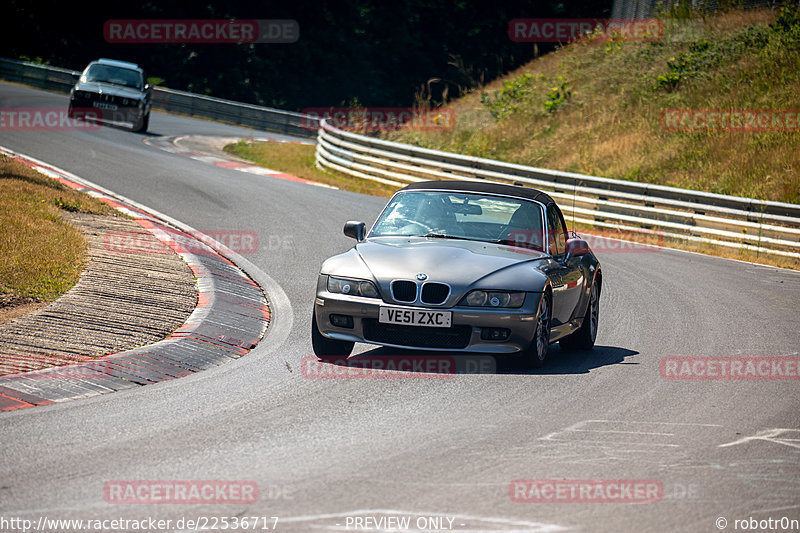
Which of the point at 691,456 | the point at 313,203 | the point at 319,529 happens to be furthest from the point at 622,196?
the point at 319,529

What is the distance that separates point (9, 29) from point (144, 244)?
41102 millimetres

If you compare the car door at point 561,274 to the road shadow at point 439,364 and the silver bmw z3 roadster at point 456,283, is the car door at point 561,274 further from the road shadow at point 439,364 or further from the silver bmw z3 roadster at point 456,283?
the road shadow at point 439,364

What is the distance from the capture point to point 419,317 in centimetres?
802

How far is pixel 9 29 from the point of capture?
162 ft

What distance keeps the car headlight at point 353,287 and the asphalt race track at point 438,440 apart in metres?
0.73

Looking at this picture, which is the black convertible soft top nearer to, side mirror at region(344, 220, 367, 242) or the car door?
the car door

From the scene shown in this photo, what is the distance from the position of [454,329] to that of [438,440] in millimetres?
2000

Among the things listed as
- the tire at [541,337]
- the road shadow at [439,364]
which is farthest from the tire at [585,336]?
the tire at [541,337]

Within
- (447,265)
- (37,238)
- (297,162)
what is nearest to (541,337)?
(447,265)

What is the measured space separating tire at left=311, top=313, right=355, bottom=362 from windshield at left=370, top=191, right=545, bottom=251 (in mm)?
1284

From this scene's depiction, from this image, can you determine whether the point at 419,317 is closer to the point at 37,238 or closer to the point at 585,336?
the point at 585,336

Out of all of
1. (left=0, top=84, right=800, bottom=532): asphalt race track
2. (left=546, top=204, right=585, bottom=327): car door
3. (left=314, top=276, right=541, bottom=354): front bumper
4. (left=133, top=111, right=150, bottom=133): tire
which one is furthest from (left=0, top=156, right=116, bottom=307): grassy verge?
(left=133, top=111, right=150, bottom=133): tire

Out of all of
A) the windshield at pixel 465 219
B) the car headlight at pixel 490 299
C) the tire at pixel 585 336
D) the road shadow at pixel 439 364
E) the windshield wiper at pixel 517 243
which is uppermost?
the windshield at pixel 465 219

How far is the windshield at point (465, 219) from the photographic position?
929cm
